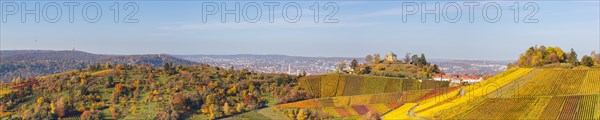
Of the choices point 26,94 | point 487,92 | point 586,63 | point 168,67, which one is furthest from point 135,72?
point 586,63

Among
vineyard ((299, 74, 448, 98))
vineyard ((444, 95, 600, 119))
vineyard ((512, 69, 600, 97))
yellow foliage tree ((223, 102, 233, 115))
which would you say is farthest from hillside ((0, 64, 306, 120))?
vineyard ((512, 69, 600, 97))

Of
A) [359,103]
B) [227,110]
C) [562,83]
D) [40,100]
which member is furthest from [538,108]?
[40,100]

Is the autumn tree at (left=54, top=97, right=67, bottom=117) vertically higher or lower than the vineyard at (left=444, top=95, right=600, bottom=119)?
lower

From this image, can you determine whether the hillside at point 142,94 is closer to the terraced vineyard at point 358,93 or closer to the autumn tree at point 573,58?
the terraced vineyard at point 358,93

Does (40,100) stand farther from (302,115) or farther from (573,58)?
(573,58)

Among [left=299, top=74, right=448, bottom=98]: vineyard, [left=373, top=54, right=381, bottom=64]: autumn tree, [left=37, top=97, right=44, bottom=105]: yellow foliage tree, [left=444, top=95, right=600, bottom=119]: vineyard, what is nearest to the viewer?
[left=444, top=95, right=600, bottom=119]: vineyard

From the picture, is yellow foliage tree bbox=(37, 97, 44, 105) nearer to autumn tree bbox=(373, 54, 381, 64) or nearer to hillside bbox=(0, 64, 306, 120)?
hillside bbox=(0, 64, 306, 120)

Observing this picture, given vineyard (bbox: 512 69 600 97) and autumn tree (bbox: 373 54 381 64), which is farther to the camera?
autumn tree (bbox: 373 54 381 64)

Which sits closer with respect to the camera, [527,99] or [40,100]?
[527,99]

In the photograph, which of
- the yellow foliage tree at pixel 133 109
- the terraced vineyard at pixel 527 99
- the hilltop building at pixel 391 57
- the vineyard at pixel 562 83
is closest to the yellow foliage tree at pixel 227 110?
the yellow foliage tree at pixel 133 109

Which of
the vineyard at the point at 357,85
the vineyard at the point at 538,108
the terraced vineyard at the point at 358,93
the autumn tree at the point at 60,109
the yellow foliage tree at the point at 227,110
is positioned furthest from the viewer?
the vineyard at the point at 357,85
